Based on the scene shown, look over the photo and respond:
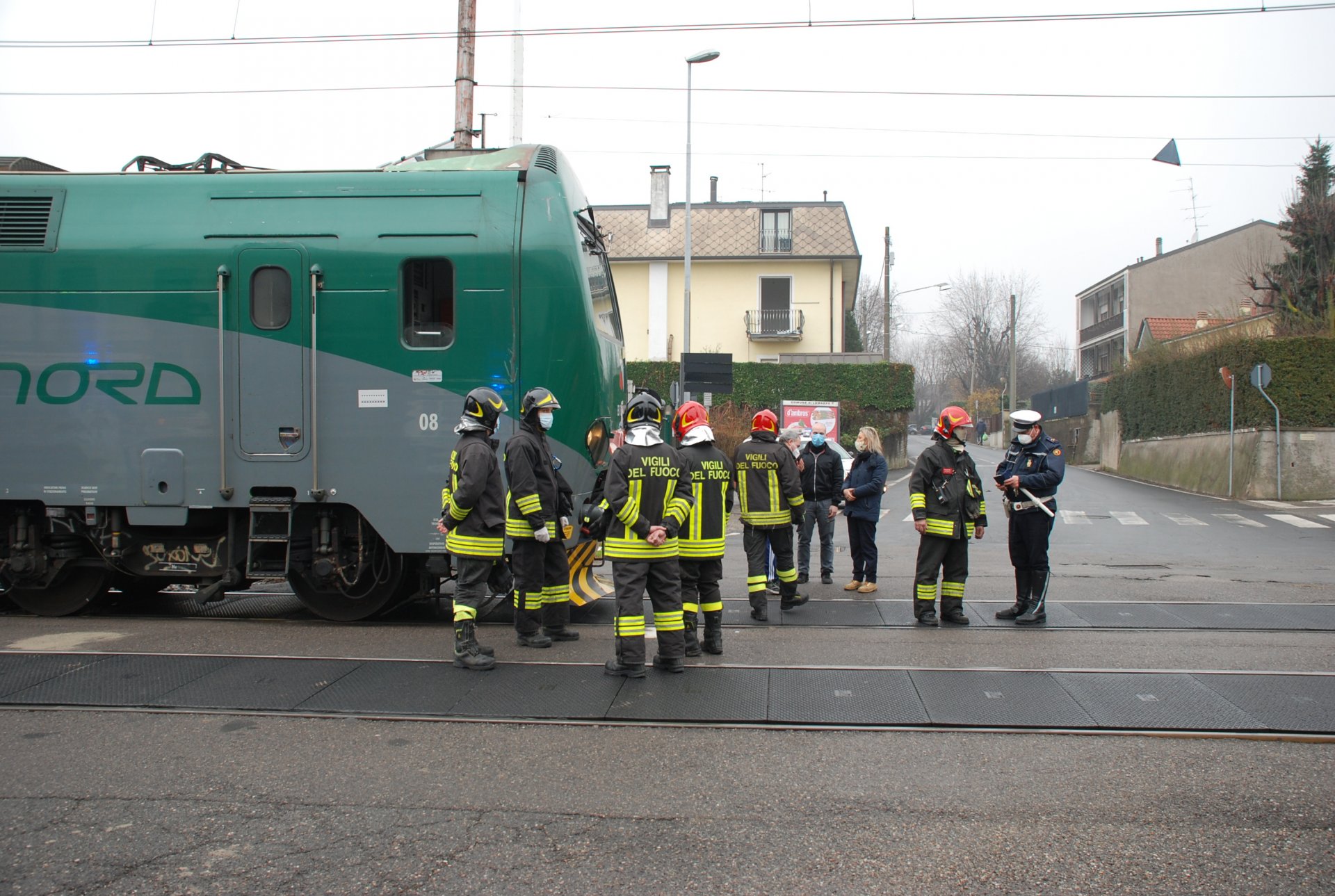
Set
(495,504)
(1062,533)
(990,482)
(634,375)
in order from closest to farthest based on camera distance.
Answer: (495,504)
(1062,533)
(990,482)
(634,375)

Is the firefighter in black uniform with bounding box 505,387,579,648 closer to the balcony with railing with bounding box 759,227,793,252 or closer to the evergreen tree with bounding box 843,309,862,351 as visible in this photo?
the balcony with railing with bounding box 759,227,793,252

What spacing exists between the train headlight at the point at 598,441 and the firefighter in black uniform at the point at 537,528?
48 centimetres

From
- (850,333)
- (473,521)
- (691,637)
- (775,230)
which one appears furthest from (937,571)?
(850,333)

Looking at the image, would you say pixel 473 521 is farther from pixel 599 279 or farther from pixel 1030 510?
pixel 1030 510

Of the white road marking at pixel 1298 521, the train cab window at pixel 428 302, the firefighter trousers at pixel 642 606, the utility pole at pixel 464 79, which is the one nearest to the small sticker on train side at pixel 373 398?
the train cab window at pixel 428 302

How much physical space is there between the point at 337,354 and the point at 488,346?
1200 millimetres

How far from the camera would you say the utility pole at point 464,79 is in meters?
14.5

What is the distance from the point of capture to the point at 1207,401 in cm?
Result: 2711

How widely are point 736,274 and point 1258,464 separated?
79.0 feet

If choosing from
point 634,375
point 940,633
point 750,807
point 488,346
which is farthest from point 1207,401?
point 750,807

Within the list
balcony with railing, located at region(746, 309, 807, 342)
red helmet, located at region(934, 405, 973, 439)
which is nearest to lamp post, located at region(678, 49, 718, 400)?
red helmet, located at region(934, 405, 973, 439)

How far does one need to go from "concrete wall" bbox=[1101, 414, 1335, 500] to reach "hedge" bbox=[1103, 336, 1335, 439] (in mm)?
264

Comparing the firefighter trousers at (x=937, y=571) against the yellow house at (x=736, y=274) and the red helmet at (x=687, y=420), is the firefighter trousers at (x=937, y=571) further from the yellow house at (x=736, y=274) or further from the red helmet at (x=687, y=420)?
the yellow house at (x=736, y=274)

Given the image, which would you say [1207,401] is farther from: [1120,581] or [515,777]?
[515,777]
